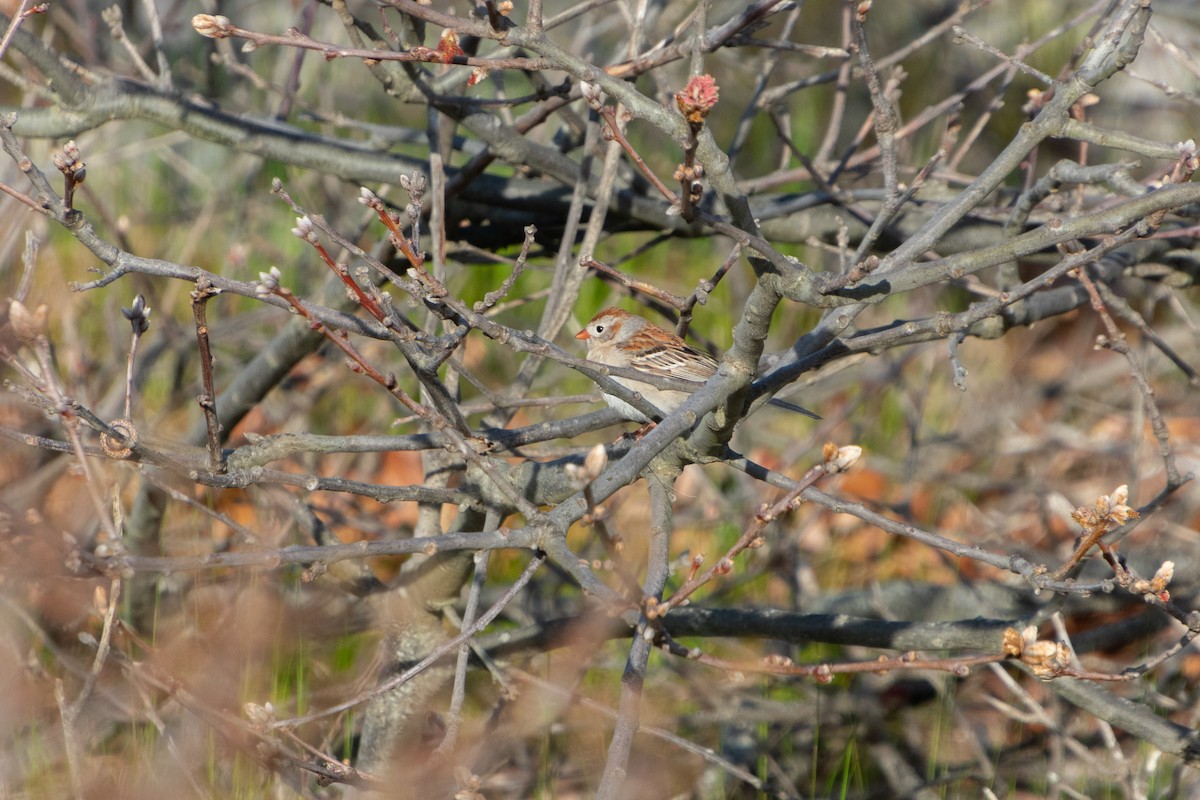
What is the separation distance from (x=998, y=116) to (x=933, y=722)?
4269mm

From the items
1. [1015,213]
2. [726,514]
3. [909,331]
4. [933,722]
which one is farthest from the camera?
[726,514]

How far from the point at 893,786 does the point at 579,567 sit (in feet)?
8.32

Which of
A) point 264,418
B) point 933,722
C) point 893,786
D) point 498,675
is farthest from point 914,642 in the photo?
point 264,418

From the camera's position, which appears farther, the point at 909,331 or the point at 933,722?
the point at 933,722

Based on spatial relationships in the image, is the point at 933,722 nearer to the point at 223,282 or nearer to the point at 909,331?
the point at 909,331

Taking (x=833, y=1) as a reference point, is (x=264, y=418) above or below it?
below

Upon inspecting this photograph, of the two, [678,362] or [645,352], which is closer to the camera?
[678,362]

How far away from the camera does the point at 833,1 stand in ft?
23.2

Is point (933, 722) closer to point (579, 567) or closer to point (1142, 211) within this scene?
point (1142, 211)

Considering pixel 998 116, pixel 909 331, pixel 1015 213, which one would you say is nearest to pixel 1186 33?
pixel 998 116

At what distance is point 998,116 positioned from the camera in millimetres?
6934

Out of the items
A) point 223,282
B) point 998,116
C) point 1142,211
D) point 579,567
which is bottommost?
point 579,567

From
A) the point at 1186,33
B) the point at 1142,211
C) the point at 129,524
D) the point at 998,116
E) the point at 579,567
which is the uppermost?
the point at 1186,33

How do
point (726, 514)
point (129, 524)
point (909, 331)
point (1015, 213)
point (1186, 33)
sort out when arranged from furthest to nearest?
point (1186, 33) < point (726, 514) < point (129, 524) < point (1015, 213) < point (909, 331)
